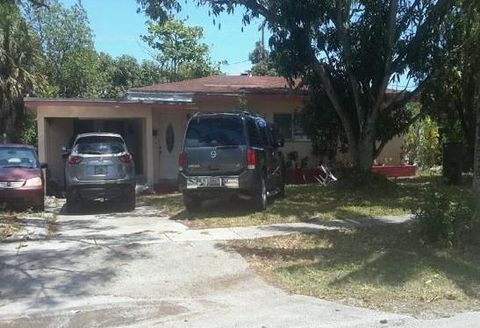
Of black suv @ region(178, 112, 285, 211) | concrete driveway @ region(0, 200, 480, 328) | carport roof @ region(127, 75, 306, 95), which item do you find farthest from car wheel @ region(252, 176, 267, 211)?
carport roof @ region(127, 75, 306, 95)

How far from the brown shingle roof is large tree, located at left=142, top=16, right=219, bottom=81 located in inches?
1042

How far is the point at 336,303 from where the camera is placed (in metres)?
6.96

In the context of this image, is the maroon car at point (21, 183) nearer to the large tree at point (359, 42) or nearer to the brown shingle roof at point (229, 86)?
the large tree at point (359, 42)

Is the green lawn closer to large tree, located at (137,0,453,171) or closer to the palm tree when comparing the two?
large tree, located at (137,0,453,171)

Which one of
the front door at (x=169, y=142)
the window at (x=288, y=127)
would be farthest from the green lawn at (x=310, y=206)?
the window at (x=288, y=127)

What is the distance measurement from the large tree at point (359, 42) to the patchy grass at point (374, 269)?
647cm

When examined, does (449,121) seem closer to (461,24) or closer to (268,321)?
(461,24)

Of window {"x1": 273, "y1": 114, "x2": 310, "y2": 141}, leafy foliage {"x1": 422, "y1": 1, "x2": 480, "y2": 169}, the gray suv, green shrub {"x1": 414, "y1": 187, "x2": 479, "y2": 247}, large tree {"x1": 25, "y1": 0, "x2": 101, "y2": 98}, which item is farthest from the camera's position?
large tree {"x1": 25, "y1": 0, "x2": 101, "y2": 98}

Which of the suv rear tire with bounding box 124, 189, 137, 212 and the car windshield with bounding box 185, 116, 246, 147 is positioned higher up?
the car windshield with bounding box 185, 116, 246, 147

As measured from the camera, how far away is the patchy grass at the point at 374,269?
23.2 feet

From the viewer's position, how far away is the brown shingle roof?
2059 centimetres

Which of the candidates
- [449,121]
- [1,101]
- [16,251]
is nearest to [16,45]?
[1,101]

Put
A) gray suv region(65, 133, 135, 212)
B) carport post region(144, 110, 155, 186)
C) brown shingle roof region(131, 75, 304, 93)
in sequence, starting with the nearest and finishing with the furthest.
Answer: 1. gray suv region(65, 133, 135, 212)
2. carport post region(144, 110, 155, 186)
3. brown shingle roof region(131, 75, 304, 93)

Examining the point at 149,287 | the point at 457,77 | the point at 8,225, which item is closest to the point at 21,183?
the point at 8,225
